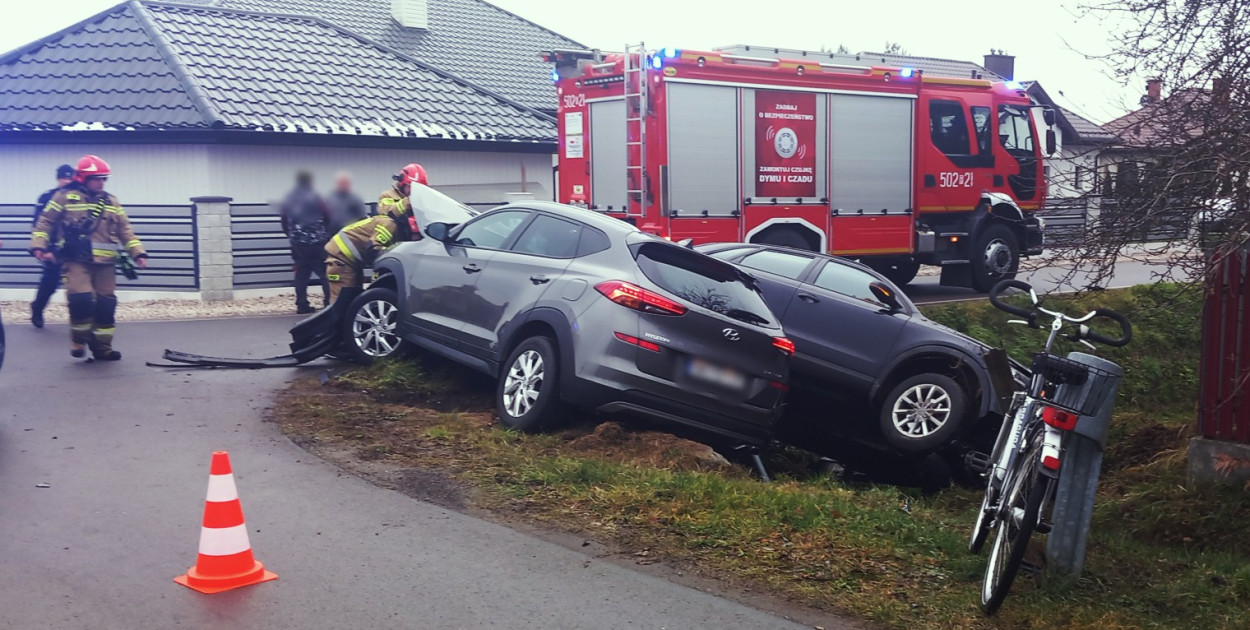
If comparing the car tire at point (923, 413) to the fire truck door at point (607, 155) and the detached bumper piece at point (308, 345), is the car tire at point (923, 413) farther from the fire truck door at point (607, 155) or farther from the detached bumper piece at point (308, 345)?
the fire truck door at point (607, 155)

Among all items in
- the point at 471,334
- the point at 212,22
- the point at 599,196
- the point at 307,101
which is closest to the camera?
the point at 471,334

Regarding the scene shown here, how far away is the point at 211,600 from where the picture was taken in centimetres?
516

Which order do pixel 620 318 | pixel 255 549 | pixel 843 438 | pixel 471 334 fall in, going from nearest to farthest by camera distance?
pixel 255 549 → pixel 620 318 → pixel 471 334 → pixel 843 438

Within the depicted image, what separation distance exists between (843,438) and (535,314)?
129 inches

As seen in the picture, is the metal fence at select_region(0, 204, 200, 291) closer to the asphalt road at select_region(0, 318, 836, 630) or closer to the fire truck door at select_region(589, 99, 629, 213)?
the fire truck door at select_region(589, 99, 629, 213)

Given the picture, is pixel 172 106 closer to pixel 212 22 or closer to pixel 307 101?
pixel 307 101

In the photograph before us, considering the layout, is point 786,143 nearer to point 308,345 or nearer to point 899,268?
point 899,268

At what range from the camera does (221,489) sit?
5.46m

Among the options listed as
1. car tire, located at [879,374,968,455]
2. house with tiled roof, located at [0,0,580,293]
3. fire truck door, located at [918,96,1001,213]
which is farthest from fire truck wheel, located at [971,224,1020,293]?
car tire, located at [879,374,968,455]

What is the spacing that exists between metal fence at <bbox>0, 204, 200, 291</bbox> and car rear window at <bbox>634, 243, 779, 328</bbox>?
11.2m

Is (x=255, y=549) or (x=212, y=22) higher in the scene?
(x=212, y=22)

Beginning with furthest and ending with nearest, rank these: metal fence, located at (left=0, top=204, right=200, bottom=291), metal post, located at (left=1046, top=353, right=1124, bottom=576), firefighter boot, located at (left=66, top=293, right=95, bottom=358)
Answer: metal fence, located at (left=0, top=204, right=200, bottom=291)
firefighter boot, located at (left=66, top=293, right=95, bottom=358)
metal post, located at (left=1046, top=353, right=1124, bottom=576)

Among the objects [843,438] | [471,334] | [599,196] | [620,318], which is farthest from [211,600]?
[599,196]

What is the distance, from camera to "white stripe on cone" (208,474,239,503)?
5.45 metres
